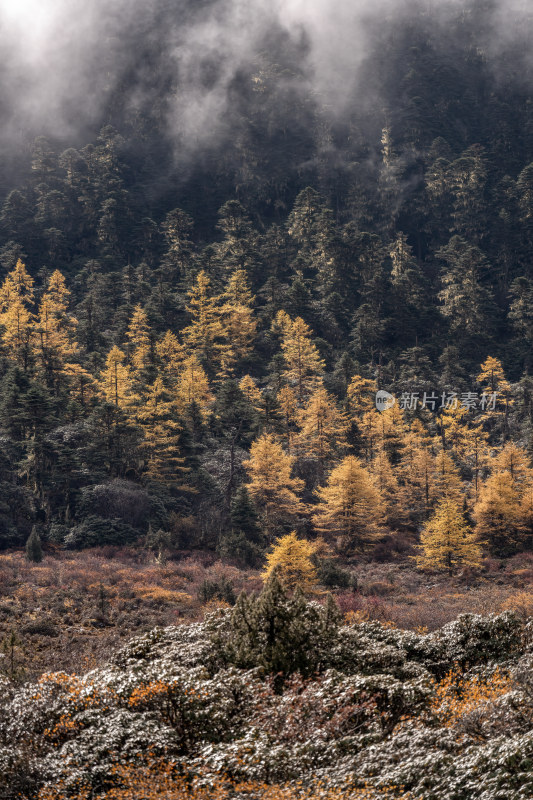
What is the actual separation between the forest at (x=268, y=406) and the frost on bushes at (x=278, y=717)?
0.21 ft

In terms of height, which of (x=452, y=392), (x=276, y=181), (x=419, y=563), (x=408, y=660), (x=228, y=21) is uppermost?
(x=228, y=21)

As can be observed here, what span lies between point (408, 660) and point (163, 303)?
2693 inches

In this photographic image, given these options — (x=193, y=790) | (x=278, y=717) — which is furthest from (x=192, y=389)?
(x=193, y=790)

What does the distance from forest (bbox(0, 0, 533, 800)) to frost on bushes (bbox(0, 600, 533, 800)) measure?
6cm

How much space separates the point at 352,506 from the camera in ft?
146

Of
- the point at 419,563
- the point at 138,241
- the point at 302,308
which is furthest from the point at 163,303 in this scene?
the point at 419,563

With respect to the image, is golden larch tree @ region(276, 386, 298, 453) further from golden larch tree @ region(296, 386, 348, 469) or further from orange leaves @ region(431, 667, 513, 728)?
orange leaves @ region(431, 667, 513, 728)

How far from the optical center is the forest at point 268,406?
10180 millimetres

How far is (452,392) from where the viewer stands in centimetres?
7012

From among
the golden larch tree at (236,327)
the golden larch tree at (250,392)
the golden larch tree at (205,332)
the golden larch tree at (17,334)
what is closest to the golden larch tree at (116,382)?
the golden larch tree at (17,334)

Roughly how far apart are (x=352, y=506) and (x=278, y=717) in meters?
35.1

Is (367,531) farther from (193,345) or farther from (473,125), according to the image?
(473,125)

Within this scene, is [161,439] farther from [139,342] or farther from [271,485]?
[139,342]

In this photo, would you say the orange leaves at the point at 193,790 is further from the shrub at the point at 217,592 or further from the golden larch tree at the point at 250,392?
the golden larch tree at the point at 250,392
